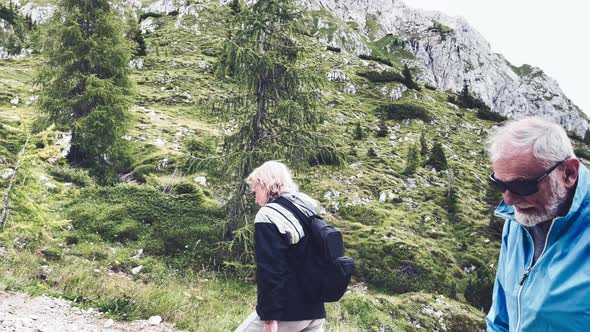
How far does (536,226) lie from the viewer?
2.41m

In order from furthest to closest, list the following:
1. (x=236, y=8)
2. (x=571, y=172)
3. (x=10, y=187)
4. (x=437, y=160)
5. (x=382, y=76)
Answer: (x=382, y=76)
(x=437, y=160)
(x=236, y=8)
(x=10, y=187)
(x=571, y=172)

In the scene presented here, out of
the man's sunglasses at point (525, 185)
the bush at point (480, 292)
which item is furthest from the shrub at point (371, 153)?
the man's sunglasses at point (525, 185)

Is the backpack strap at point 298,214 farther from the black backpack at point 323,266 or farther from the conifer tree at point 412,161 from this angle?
the conifer tree at point 412,161

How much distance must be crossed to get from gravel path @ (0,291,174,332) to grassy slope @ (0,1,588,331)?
0.80ft

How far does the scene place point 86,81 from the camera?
15.7 meters

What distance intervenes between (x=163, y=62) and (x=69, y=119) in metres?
28.1

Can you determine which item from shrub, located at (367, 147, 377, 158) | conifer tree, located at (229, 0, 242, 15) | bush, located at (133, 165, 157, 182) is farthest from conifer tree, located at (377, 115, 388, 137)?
conifer tree, located at (229, 0, 242, 15)

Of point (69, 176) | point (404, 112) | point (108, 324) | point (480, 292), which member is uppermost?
point (108, 324)

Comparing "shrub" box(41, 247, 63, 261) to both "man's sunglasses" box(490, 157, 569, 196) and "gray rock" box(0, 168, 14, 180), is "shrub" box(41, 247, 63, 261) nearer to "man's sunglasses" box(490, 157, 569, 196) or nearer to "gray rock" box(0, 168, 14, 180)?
"gray rock" box(0, 168, 14, 180)

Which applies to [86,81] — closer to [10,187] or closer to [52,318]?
[10,187]

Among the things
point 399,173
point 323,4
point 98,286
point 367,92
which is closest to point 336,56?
point 367,92

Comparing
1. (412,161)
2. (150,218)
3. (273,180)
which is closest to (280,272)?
(273,180)

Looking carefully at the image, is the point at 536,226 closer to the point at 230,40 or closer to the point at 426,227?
the point at 230,40

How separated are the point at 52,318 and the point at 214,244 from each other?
5840 mm
